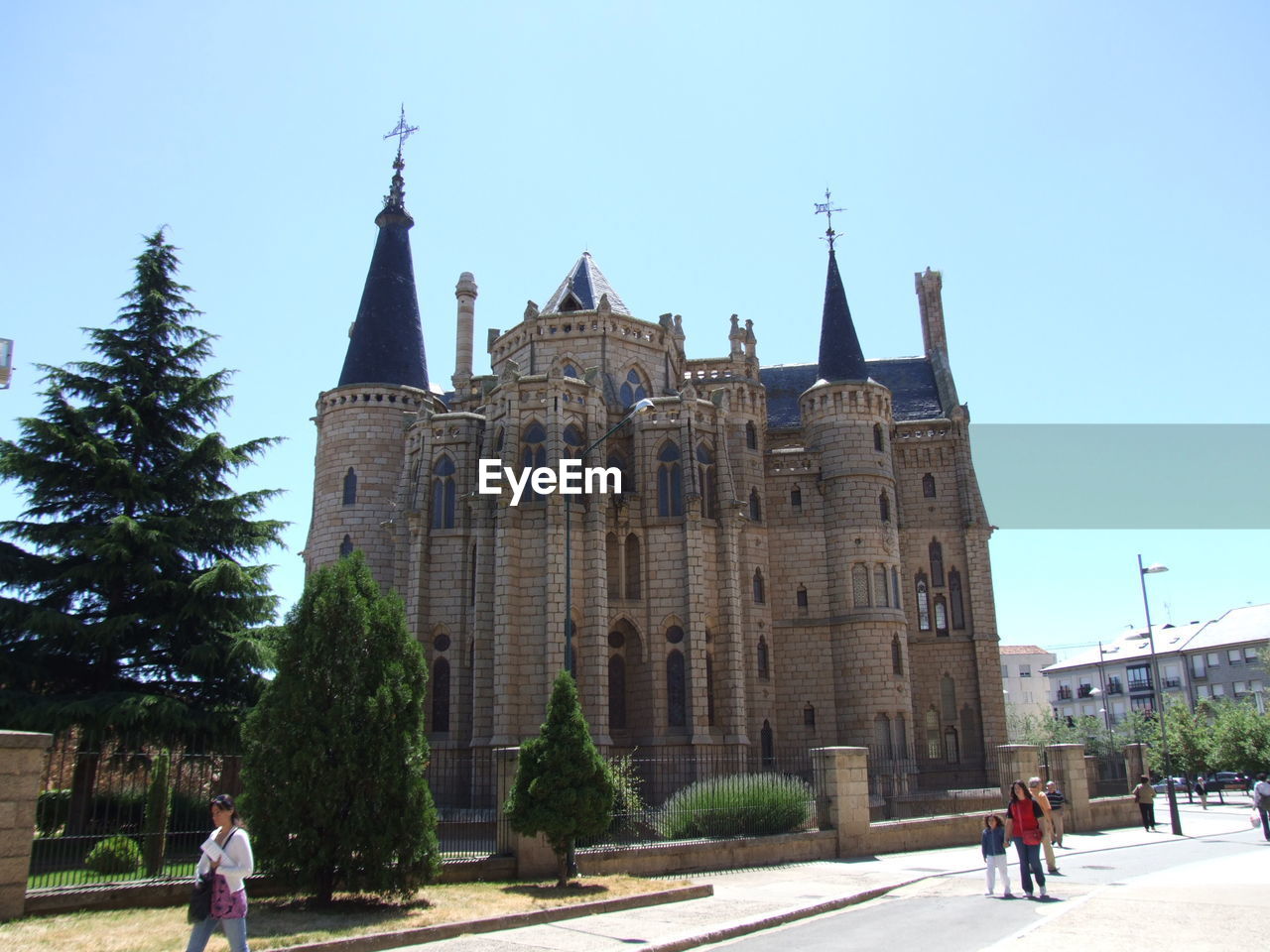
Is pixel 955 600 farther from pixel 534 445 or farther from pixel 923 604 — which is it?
pixel 534 445

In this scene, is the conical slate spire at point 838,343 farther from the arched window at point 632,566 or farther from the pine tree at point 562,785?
the pine tree at point 562,785

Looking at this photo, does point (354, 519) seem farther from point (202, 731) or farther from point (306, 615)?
point (306, 615)

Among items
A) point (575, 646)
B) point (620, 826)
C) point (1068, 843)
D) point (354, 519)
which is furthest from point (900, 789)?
point (354, 519)

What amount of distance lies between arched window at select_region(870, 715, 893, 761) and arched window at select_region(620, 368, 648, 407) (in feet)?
44.5

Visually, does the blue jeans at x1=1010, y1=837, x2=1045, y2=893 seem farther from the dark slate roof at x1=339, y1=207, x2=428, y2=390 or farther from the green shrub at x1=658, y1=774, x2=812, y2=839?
the dark slate roof at x1=339, y1=207, x2=428, y2=390

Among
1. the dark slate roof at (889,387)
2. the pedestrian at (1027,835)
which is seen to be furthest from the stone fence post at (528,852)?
the dark slate roof at (889,387)

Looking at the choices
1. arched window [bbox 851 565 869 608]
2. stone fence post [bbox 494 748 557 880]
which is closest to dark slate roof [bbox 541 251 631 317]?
arched window [bbox 851 565 869 608]

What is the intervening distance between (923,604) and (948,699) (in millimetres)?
3609

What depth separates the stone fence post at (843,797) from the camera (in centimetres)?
1983

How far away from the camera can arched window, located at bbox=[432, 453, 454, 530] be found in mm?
31250

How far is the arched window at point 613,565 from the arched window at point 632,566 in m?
0.36

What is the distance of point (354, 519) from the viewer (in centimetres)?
3378

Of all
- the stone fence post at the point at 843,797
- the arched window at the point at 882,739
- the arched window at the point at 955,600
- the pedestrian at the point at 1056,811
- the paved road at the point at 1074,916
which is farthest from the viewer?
the arched window at the point at 955,600

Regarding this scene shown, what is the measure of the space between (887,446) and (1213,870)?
2113cm
